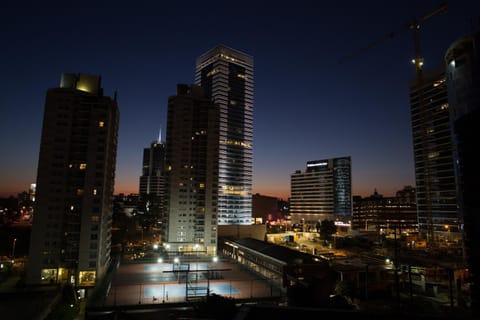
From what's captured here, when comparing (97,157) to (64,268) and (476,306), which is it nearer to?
(64,268)

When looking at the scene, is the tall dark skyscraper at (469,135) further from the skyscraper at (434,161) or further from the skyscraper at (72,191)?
the skyscraper at (434,161)

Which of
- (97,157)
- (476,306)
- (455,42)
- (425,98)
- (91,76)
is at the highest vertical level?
(425,98)

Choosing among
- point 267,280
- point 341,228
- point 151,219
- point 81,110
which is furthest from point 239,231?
point 341,228

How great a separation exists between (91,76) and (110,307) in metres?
49.5

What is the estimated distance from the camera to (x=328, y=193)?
7441 inches

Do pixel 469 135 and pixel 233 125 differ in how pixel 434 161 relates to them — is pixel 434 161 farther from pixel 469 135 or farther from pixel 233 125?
pixel 469 135

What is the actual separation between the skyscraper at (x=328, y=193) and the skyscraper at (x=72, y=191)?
479 ft

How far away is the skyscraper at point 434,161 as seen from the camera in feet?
358

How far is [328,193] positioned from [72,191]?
155m

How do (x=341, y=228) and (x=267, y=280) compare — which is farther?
(x=341, y=228)

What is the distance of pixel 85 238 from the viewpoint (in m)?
59.6

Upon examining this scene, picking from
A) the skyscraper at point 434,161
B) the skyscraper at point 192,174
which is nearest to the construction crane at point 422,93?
the skyscraper at point 434,161

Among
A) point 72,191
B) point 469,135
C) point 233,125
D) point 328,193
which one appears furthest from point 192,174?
point 328,193

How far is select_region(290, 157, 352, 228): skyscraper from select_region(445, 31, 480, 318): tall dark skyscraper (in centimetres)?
15494
